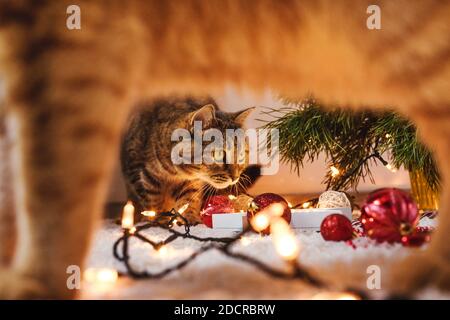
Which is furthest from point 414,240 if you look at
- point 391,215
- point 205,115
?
point 205,115

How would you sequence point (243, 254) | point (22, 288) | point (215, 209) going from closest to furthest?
1. point (22, 288)
2. point (243, 254)
3. point (215, 209)

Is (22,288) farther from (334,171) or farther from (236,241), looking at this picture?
(334,171)

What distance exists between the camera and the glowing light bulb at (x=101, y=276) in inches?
23.3

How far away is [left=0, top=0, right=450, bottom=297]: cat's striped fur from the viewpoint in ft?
1.75

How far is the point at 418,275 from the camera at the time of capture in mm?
574

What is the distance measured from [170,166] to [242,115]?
0.80 ft

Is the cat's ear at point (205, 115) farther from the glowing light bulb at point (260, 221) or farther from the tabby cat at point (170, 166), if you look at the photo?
the glowing light bulb at point (260, 221)

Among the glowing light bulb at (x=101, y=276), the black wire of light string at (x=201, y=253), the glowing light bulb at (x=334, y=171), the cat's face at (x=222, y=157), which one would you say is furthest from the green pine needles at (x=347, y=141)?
the glowing light bulb at (x=101, y=276)

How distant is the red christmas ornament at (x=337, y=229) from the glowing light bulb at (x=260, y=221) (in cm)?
11

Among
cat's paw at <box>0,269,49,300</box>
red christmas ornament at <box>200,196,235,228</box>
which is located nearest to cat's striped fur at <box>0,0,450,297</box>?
cat's paw at <box>0,269,49,300</box>

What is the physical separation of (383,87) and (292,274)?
0.34 meters

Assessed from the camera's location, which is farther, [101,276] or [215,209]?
[215,209]
